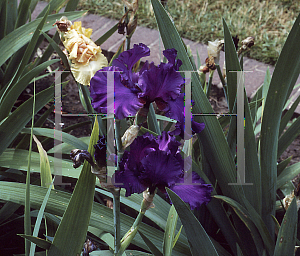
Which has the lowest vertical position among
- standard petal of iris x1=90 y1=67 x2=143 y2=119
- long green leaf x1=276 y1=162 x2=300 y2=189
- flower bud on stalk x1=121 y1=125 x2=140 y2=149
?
long green leaf x1=276 y1=162 x2=300 y2=189

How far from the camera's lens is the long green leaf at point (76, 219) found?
0.63m

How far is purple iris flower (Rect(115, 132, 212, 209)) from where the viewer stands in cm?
52

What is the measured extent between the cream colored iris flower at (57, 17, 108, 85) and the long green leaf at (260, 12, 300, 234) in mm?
431

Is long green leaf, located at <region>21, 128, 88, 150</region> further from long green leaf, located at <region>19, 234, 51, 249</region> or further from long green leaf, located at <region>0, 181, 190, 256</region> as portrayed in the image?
long green leaf, located at <region>19, 234, 51, 249</region>

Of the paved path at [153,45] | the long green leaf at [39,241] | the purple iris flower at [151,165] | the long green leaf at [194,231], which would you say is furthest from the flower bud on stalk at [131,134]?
the paved path at [153,45]

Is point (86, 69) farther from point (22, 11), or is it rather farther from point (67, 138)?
point (22, 11)

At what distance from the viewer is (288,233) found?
678mm

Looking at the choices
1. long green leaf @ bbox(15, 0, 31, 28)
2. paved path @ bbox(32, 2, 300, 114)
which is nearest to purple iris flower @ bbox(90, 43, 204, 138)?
long green leaf @ bbox(15, 0, 31, 28)

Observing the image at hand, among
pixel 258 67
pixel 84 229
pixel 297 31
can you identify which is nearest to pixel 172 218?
pixel 84 229

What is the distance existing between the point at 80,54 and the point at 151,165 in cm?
42

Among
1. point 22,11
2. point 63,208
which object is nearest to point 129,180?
point 63,208

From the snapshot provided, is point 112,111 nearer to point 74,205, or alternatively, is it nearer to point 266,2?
point 74,205

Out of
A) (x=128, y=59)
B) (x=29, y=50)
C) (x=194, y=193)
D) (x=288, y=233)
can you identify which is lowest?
(x=288, y=233)

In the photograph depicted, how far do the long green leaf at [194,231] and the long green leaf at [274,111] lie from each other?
1.00 ft
